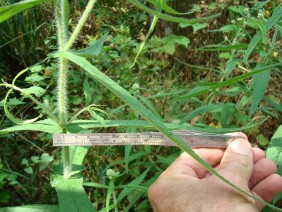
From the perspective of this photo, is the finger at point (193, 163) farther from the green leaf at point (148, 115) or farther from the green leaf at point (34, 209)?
the green leaf at point (148, 115)

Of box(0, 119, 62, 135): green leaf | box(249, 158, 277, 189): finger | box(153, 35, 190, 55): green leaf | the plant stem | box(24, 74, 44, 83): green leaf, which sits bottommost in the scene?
box(153, 35, 190, 55): green leaf

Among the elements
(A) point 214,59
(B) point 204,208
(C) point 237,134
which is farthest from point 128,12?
(B) point 204,208

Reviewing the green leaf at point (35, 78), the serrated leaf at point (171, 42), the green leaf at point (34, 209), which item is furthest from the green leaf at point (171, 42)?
the green leaf at point (34, 209)

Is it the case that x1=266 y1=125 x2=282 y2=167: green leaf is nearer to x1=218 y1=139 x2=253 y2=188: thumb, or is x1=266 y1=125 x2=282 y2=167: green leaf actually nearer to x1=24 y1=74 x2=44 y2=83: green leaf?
x1=218 y1=139 x2=253 y2=188: thumb

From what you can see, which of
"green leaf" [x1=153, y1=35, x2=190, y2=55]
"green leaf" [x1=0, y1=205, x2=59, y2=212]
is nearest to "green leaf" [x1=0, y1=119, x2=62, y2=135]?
"green leaf" [x1=0, y1=205, x2=59, y2=212]

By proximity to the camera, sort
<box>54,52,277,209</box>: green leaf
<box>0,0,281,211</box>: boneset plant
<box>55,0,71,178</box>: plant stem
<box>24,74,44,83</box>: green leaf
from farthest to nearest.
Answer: <box>24,74,44,83</box>: green leaf
<box>55,0,71,178</box>: plant stem
<box>0,0,281,211</box>: boneset plant
<box>54,52,277,209</box>: green leaf

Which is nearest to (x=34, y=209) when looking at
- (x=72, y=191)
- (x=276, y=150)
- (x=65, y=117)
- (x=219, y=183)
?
(x=72, y=191)
